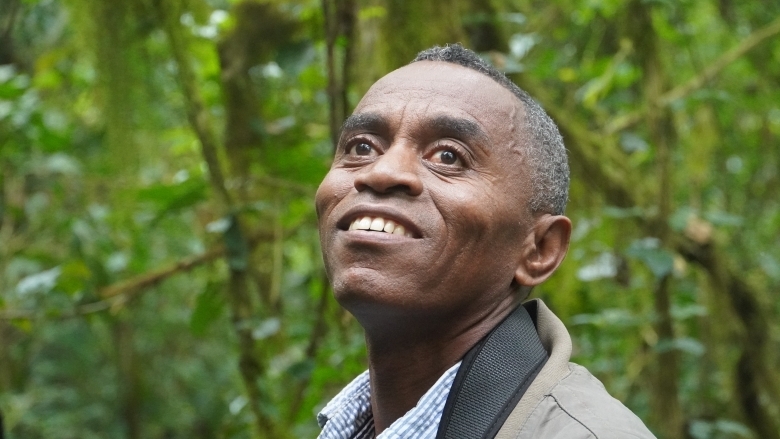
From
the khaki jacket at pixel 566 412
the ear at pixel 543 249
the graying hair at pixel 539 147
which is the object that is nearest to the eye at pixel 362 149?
the graying hair at pixel 539 147

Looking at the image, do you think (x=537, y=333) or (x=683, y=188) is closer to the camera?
(x=537, y=333)

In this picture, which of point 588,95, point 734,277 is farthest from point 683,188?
point 588,95

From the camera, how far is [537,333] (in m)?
1.48

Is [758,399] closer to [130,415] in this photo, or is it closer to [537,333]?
[537,333]

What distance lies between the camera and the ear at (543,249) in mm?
1553

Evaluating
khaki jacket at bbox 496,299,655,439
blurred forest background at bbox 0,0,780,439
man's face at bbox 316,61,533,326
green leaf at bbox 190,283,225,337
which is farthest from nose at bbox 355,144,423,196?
green leaf at bbox 190,283,225,337

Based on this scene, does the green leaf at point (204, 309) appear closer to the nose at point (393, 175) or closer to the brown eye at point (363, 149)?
the brown eye at point (363, 149)

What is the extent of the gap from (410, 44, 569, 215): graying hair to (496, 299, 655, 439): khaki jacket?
38cm

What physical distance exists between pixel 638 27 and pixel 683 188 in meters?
2.26

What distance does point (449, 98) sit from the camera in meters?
1.55

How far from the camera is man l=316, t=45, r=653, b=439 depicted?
1.33m

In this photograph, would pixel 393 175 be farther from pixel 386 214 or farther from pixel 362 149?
pixel 362 149

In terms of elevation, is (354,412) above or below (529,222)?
below

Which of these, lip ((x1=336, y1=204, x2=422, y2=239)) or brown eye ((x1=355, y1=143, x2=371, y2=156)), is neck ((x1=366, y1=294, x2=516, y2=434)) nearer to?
lip ((x1=336, y1=204, x2=422, y2=239))
